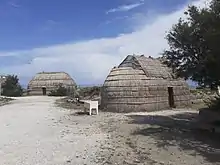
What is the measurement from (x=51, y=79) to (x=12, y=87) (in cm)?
701

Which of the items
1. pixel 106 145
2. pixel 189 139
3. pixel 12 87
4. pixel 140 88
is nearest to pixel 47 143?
pixel 106 145

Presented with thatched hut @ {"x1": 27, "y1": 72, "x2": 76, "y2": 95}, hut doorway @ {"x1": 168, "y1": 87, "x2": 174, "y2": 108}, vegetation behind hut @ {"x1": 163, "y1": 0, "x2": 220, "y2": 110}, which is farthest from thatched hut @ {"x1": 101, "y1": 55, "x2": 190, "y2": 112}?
thatched hut @ {"x1": 27, "y1": 72, "x2": 76, "y2": 95}

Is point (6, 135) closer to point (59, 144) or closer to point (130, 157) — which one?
point (59, 144)

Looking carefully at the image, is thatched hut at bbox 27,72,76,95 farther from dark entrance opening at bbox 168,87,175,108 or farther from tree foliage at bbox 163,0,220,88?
tree foliage at bbox 163,0,220,88

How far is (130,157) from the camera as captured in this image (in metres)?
11.1

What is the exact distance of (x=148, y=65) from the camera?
3356 cm

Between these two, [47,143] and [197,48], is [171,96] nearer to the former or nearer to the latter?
[197,48]

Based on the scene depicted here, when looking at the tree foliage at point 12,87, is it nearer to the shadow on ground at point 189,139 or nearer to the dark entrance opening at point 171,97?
the dark entrance opening at point 171,97

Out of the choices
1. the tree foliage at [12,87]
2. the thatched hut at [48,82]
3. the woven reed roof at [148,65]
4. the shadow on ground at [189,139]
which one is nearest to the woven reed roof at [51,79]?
the thatched hut at [48,82]

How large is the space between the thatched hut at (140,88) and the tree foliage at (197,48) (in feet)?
31.6

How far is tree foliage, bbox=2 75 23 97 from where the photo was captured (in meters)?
58.5

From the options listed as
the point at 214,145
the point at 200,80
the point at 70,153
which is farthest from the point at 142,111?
the point at 70,153

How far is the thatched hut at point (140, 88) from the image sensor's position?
29.6 meters

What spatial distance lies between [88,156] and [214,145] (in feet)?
17.8
